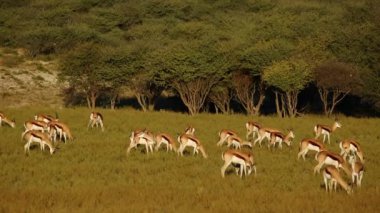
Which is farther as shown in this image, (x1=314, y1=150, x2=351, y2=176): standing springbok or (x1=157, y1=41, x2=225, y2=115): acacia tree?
(x1=157, y1=41, x2=225, y2=115): acacia tree

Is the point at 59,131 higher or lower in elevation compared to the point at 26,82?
lower

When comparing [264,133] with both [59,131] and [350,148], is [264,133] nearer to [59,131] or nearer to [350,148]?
[350,148]

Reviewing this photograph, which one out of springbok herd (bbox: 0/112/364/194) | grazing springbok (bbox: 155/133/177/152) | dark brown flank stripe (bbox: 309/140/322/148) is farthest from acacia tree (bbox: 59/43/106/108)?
dark brown flank stripe (bbox: 309/140/322/148)

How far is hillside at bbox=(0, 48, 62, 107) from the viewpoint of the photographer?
54.0 metres

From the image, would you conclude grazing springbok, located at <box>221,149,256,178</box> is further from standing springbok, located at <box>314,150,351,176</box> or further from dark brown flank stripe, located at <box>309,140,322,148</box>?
dark brown flank stripe, located at <box>309,140,322,148</box>

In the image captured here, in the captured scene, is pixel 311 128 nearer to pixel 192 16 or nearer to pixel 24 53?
pixel 24 53

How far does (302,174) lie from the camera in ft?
72.2

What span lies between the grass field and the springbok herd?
16.6 inches

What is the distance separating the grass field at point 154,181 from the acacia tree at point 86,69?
18326 mm

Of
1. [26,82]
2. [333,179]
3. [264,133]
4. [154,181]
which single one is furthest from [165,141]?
[26,82]

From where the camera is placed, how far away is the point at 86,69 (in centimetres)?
5012

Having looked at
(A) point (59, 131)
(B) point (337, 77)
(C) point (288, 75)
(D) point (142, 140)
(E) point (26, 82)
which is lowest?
(D) point (142, 140)

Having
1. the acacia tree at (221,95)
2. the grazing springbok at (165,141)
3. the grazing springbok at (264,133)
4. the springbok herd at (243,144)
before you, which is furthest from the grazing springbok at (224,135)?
the acacia tree at (221,95)

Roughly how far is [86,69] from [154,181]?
102 feet
